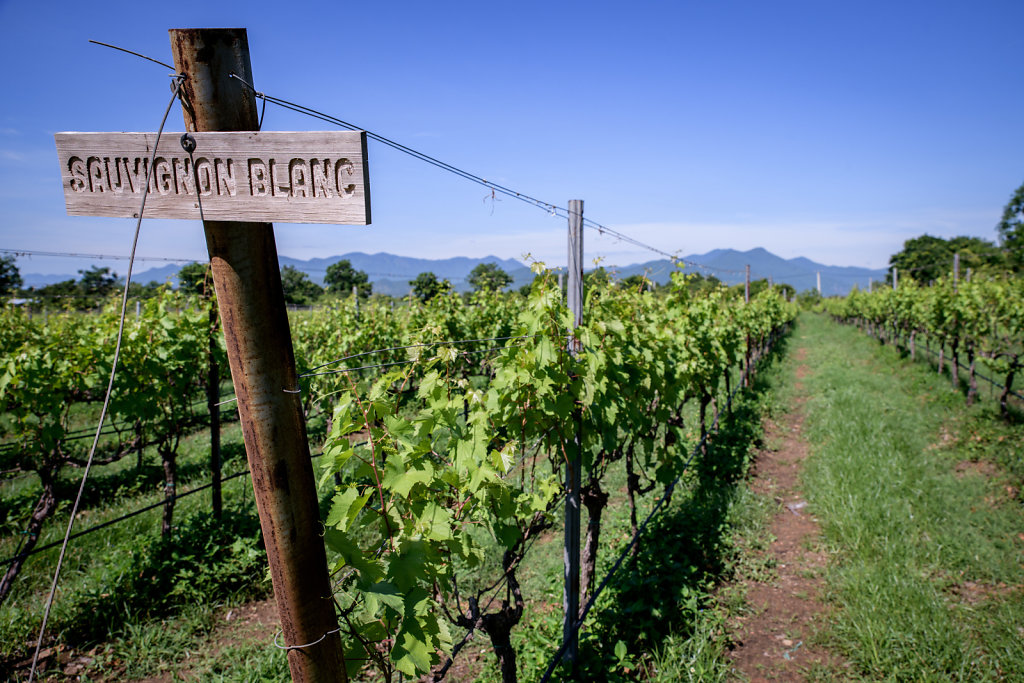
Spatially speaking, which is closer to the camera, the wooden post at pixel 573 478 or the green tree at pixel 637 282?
the wooden post at pixel 573 478

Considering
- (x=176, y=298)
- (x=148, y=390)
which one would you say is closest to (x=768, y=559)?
(x=148, y=390)

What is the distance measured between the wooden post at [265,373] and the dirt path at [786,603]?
341 centimetres

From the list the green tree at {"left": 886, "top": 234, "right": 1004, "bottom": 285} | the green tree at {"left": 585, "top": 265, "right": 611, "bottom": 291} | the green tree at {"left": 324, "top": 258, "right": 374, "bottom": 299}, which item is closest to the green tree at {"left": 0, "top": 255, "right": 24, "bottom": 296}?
the green tree at {"left": 324, "top": 258, "right": 374, "bottom": 299}

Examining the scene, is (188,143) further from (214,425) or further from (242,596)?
(214,425)

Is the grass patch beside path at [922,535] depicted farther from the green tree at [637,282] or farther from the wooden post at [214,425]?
the wooden post at [214,425]

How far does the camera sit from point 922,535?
5203mm

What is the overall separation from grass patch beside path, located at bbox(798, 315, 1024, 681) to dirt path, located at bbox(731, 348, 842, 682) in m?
0.17

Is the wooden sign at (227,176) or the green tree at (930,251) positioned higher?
the green tree at (930,251)

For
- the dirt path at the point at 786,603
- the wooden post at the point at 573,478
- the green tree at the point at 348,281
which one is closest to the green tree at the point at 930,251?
the green tree at the point at 348,281

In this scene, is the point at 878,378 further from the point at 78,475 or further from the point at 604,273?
the point at 78,475

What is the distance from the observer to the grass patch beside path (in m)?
3.70

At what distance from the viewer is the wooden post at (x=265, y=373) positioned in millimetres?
1351

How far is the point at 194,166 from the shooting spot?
53.6 inches

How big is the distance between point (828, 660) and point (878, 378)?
12.0 metres
